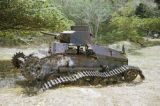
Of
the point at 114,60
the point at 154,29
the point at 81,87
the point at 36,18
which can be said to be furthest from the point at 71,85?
the point at 154,29

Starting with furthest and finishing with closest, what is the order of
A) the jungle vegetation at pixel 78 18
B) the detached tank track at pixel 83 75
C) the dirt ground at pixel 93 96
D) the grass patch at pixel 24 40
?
the grass patch at pixel 24 40
the jungle vegetation at pixel 78 18
the detached tank track at pixel 83 75
the dirt ground at pixel 93 96

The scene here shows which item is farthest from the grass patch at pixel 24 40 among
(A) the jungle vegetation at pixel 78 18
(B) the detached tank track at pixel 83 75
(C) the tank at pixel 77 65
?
(B) the detached tank track at pixel 83 75

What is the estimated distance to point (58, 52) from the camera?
14.2 m

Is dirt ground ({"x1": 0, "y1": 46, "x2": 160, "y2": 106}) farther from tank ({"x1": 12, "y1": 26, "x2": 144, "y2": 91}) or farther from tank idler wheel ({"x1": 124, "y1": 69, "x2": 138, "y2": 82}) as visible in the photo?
tank ({"x1": 12, "y1": 26, "x2": 144, "y2": 91})

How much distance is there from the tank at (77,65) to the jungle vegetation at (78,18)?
245 centimetres

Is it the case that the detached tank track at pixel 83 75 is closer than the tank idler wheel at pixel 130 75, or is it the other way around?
the detached tank track at pixel 83 75

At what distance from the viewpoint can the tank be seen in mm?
13570

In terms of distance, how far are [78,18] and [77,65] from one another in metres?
21.5

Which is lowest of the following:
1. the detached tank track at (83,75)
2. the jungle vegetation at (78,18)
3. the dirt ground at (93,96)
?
the dirt ground at (93,96)

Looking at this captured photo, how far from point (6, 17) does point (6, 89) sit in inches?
172

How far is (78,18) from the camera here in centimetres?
3541

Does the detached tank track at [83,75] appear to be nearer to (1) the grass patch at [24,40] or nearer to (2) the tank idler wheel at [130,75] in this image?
(2) the tank idler wheel at [130,75]

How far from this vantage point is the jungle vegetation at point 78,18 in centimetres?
1694

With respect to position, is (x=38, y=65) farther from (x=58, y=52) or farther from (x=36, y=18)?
(x=36, y=18)
